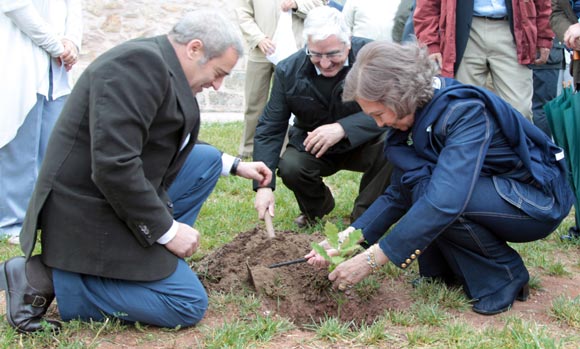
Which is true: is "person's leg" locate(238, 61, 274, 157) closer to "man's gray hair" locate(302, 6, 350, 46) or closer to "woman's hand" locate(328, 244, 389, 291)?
"man's gray hair" locate(302, 6, 350, 46)

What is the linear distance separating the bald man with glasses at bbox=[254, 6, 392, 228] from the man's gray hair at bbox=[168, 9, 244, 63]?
1.37 m

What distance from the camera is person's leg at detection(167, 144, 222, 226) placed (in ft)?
12.1

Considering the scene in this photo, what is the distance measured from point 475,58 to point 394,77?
2.20 metres

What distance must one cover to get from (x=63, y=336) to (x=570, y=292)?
103 inches

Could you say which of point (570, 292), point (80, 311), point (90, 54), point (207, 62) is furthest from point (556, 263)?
point (90, 54)

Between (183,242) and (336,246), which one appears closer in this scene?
(183,242)

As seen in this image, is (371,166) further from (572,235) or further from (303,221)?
(572,235)

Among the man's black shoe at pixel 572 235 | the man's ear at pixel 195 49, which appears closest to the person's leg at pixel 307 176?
the man's black shoe at pixel 572 235

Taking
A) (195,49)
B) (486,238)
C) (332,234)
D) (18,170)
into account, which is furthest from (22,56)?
(486,238)

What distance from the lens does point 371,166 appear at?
4762mm

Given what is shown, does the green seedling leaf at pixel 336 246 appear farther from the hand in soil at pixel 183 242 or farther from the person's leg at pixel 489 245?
the hand in soil at pixel 183 242

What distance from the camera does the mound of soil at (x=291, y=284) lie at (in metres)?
3.31

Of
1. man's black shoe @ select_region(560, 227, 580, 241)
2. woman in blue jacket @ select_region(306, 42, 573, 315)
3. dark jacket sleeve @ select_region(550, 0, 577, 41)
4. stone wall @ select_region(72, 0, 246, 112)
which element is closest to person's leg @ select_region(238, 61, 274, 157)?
dark jacket sleeve @ select_region(550, 0, 577, 41)

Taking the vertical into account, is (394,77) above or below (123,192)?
above
